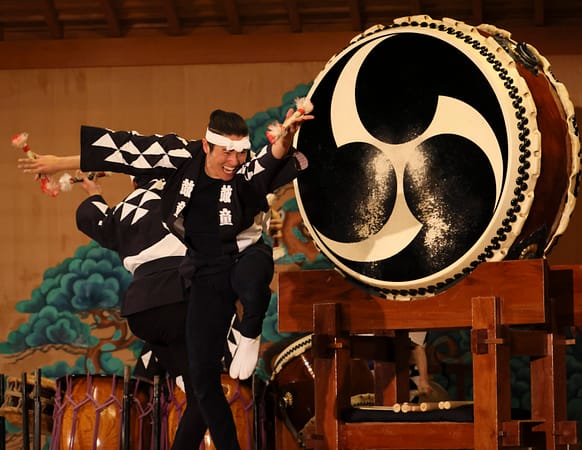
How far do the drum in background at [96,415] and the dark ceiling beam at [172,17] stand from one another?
6.51 feet

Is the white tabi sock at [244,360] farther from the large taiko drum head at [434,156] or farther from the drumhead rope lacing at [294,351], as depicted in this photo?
the drumhead rope lacing at [294,351]

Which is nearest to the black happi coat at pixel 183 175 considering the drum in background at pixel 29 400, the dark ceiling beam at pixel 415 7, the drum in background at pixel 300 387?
the drum in background at pixel 300 387

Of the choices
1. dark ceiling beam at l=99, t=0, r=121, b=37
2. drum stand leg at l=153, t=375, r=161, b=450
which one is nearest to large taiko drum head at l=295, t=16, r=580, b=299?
drum stand leg at l=153, t=375, r=161, b=450

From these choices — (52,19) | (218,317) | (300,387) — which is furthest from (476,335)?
(52,19)

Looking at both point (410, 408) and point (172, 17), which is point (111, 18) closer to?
point (172, 17)

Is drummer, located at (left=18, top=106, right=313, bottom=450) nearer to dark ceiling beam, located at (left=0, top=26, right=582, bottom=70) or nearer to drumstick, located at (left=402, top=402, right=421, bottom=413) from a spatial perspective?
drumstick, located at (left=402, top=402, right=421, bottom=413)

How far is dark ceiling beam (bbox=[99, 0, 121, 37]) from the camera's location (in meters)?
5.11

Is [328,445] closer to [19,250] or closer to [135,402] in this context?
[135,402]

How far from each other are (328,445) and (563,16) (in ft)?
9.83

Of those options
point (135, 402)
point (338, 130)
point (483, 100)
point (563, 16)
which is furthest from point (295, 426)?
point (563, 16)

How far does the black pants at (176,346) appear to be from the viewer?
134 inches

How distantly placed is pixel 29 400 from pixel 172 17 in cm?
205

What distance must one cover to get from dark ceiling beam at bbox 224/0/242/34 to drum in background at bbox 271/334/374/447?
1715mm

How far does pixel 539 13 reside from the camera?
501 centimetres
